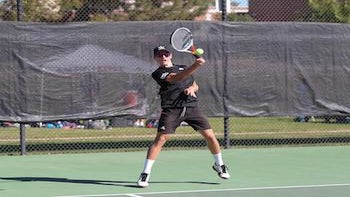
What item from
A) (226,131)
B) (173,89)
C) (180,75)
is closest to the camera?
(180,75)

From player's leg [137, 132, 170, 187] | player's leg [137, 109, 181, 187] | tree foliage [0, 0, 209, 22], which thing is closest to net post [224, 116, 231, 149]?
tree foliage [0, 0, 209, 22]

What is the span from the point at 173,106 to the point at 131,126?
35.3ft

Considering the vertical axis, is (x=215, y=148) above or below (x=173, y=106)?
below

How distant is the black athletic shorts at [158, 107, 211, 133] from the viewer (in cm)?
894

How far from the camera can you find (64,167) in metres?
10.9

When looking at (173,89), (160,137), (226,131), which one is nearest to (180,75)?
(173,89)

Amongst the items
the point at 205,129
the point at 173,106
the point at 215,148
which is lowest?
the point at 215,148

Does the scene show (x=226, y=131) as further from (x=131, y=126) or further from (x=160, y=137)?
(x=131, y=126)

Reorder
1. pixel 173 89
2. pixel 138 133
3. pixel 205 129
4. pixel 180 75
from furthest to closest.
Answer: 1. pixel 138 133
2. pixel 205 129
3. pixel 173 89
4. pixel 180 75

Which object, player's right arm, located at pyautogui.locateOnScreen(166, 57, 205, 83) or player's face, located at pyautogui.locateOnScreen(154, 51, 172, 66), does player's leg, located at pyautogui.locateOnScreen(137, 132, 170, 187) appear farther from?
player's face, located at pyautogui.locateOnScreen(154, 51, 172, 66)

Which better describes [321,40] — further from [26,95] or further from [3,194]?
[3,194]

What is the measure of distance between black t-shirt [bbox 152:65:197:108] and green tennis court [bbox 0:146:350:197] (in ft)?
2.93

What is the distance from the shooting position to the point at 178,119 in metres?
9.00

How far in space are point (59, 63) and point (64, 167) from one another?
2355mm
